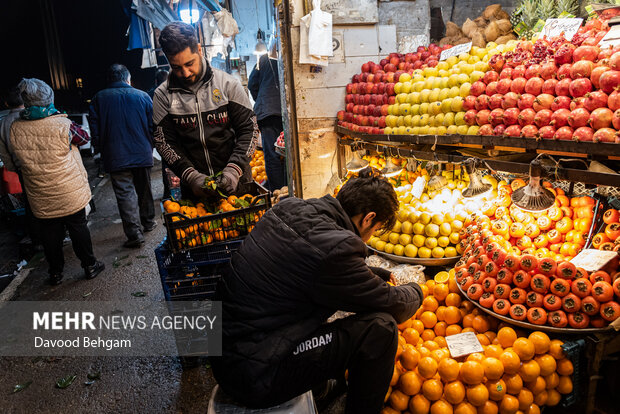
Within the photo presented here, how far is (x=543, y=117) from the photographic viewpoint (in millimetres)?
2646

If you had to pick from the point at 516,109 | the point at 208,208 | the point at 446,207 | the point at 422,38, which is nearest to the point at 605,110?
the point at 516,109

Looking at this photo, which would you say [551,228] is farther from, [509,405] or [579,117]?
[509,405]

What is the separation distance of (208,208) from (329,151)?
110 inches

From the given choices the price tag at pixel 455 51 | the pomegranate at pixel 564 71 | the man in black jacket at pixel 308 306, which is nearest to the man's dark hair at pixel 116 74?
the price tag at pixel 455 51

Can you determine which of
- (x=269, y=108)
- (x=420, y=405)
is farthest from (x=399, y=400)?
(x=269, y=108)

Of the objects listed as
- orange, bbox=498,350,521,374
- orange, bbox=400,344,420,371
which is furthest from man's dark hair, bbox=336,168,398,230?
orange, bbox=498,350,521,374

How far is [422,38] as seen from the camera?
17.9 feet

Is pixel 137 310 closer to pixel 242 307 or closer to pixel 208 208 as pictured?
pixel 208 208

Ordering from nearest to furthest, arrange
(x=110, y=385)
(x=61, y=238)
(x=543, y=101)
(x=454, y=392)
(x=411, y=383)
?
1. (x=454, y=392)
2. (x=411, y=383)
3. (x=543, y=101)
4. (x=110, y=385)
5. (x=61, y=238)

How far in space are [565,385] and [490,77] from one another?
2.37 m

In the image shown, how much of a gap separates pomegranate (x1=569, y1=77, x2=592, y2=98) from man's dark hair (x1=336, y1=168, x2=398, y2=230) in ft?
4.73

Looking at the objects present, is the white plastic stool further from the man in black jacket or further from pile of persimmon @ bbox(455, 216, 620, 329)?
pile of persimmon @ bbox(455, 216, 620, 329)

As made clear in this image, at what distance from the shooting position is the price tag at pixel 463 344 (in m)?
2.45

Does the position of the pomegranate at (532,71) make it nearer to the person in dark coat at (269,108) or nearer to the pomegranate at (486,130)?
the pomegranate at (486,130)
